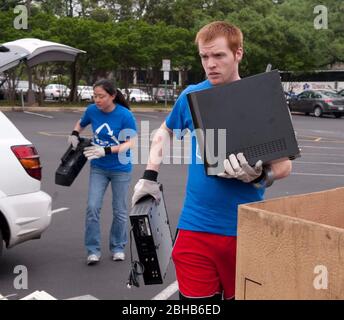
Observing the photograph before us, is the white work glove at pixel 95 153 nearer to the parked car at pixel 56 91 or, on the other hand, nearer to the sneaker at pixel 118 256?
the sneaker at pixel 118 256

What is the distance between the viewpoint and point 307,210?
243cm

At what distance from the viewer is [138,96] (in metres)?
38.6

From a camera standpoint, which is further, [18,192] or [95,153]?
[95,153]

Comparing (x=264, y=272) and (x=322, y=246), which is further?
(x=264, y=272)

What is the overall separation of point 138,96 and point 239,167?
1436 inches

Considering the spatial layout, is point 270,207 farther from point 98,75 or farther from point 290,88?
point 290,88

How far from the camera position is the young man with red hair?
280 centimetres

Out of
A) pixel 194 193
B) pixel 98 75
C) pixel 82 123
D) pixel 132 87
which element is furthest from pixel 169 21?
pixel 194 193

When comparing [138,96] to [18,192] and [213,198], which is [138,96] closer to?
[18,192]

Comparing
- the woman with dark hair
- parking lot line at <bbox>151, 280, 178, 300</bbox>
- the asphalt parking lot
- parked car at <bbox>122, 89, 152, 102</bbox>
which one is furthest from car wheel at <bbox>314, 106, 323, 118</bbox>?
parking lot line at <bbox>151, 280, 178, 300</bbox>

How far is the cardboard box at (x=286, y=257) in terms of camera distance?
5.74 ft

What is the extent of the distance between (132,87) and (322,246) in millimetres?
39326

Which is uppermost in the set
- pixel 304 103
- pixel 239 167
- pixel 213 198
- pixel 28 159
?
pixel 239 167

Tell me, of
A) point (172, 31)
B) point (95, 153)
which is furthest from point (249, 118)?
point (172, 31)
